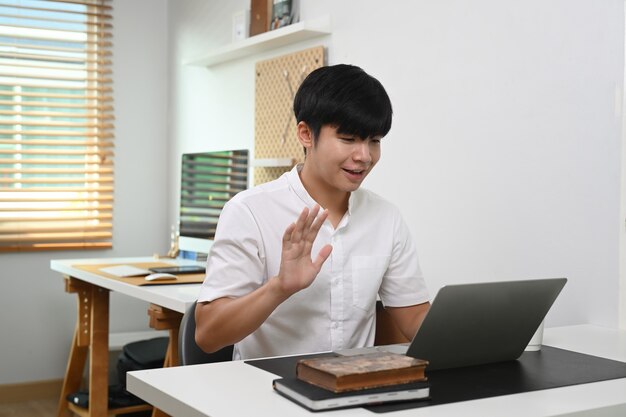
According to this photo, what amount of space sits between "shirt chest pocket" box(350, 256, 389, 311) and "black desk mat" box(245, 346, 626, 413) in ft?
0.99

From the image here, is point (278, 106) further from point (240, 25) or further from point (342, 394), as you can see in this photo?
point (342, 394)

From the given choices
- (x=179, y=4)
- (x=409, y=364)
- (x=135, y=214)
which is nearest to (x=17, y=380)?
(x=135, y=214)

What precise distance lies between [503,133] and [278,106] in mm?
1280

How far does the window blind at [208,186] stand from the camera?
3.47 meters

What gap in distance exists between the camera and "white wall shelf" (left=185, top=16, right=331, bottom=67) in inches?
121

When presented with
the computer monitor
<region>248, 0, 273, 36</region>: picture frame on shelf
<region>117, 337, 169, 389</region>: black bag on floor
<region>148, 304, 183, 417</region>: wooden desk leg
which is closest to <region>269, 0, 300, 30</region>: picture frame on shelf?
<region>248, 0, 273, 36</region>: picture frame on shelf

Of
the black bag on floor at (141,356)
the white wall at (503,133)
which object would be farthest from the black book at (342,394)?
the black bag on floor at (141,356)

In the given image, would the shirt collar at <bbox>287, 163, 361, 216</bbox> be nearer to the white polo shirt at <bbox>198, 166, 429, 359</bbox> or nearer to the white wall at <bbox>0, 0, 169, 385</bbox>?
the white polo shirt at <bbox>198, 166, 429, 359</bbox>

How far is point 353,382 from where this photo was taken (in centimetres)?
115

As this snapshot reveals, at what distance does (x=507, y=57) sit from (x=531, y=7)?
151 millimetres

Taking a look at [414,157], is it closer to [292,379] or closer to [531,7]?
[531,7]

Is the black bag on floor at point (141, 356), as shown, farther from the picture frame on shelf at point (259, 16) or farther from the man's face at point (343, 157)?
the man's face at point (343, 157)

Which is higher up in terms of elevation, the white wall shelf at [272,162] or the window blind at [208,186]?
the white wall shelf at [272,162]

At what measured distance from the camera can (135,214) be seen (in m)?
4.40
